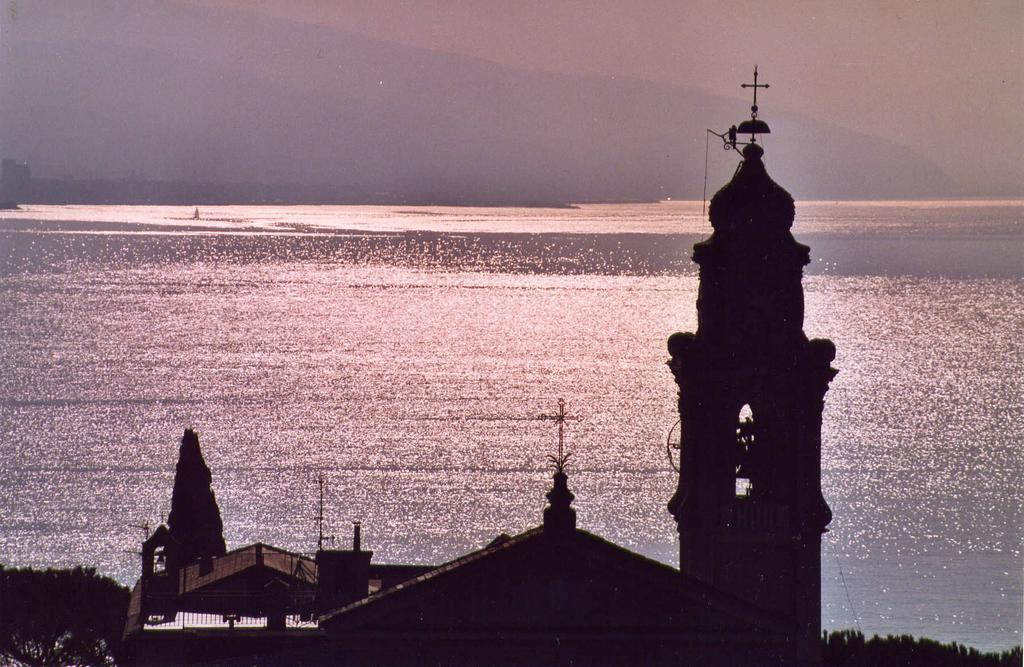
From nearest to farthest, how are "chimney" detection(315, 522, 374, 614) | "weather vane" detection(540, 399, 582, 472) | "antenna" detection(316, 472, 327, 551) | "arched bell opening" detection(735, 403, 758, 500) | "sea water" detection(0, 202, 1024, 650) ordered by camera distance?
"weather vane" detection(540, 399, 582, 472), "arched bell opening" detection(735, 403, 758, 500), "chimney" detection(315, 522, 374, 614), "antenna" detection(316, 472, 327, 551), "sea water" detection(0, 202, 1024, 650)

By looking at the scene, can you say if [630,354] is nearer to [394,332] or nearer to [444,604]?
[394,332]

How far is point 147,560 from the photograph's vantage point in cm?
3009

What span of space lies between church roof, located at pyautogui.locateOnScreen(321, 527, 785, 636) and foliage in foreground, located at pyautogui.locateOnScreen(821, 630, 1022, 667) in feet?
37.0

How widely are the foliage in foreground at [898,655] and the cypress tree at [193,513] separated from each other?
12.6 metres

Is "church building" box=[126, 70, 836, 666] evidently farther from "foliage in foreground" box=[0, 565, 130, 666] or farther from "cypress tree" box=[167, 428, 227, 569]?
"foliage in foreground" box=[0, 565, 130, 666]

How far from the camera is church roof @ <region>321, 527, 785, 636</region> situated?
691 inches

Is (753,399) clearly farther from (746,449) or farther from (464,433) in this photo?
(464,433)

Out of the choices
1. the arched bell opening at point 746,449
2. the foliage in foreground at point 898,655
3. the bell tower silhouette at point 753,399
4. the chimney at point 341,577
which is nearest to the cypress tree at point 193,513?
the chimney at point 341,577

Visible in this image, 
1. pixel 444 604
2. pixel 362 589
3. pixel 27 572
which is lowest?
pixel 27 572

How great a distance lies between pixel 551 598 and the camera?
1773 cm

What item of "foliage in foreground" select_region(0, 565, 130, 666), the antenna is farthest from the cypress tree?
"foliage in foreground" select_region(0, 565, 130, 666)

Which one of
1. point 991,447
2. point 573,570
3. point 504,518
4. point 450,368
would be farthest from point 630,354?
point 573,570

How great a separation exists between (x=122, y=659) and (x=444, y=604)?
1263 centimetres

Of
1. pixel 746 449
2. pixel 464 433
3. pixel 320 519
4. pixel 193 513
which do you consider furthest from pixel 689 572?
pixel 464 433
